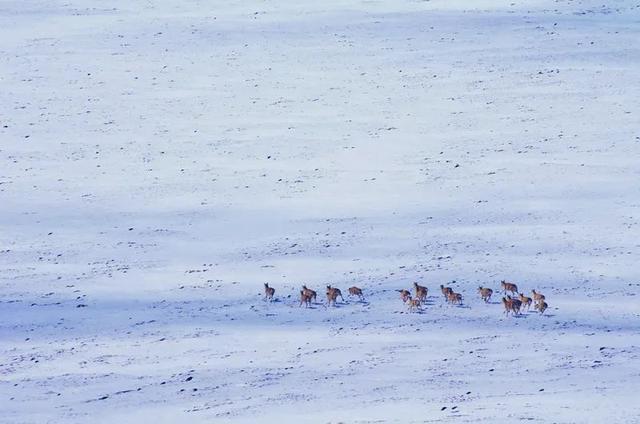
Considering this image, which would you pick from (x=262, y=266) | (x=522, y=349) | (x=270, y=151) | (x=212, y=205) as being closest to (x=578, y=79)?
(x=270, y=151)

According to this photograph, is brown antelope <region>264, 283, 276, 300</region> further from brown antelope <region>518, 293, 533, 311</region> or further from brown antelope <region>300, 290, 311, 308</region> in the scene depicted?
brown antelope <region>518, 293, 533, 311</region>

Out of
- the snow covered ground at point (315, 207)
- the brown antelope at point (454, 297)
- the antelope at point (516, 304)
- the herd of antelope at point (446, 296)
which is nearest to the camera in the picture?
the snow covered ground at point (315, 207)

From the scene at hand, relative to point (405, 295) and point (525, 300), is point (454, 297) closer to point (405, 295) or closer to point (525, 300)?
point (405, 295)

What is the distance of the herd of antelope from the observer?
1064 centimetres

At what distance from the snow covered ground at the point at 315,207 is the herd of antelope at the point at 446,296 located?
0.41ft

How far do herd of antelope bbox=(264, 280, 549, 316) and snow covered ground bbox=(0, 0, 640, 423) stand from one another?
0.12 meters

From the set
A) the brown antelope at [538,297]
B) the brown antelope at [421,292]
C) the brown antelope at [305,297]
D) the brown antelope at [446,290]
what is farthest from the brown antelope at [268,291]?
the brown antelope at [538,297]

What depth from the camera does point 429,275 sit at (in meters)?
11.9

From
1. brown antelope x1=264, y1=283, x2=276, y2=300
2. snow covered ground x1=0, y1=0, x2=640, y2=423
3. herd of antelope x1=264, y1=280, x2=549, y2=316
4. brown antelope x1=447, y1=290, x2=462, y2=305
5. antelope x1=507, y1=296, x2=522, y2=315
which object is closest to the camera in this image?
snow covered ground x1=0, y1=0, x2=640, y2=423

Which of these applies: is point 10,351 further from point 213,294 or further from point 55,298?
point 213,294

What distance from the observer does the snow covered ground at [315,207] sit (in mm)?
9547

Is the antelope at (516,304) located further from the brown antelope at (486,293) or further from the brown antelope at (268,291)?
the brown antelope at (268,291)

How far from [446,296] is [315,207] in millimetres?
3598

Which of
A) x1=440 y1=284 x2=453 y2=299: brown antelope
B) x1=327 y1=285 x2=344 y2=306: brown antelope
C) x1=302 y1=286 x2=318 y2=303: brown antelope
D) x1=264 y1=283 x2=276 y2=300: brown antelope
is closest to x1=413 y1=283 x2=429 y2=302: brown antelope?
x1=440 y1=284 x2=453 y2=299: brown antelope
